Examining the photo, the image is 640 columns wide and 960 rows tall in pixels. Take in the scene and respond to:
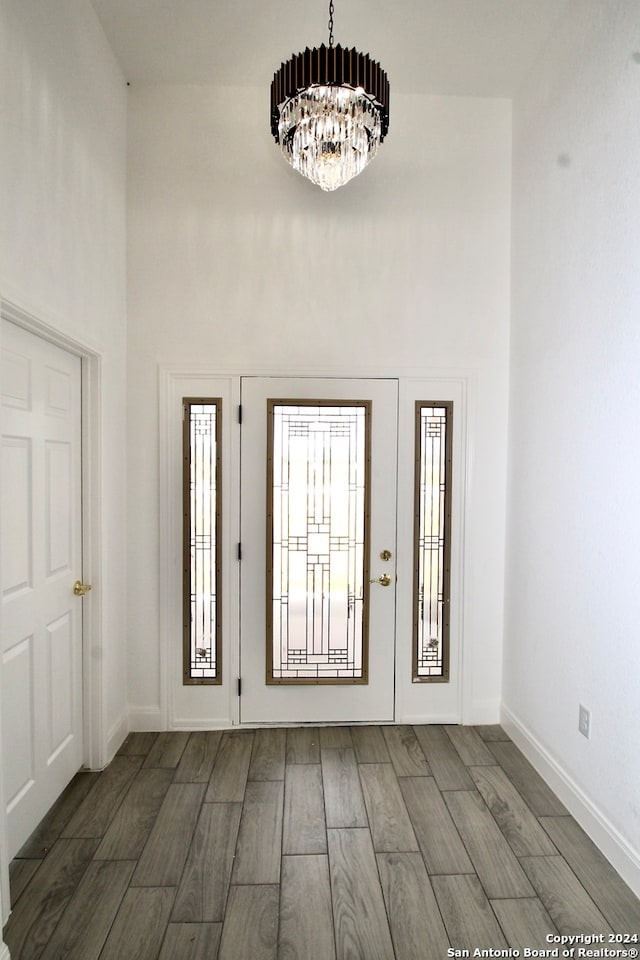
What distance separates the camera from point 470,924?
1.77 meters

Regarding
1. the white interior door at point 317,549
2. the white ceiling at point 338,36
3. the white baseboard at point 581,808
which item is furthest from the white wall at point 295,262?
the white baseboard at point 581,808

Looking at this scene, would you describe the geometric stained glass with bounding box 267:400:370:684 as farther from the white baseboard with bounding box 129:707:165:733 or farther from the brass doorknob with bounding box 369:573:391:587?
the white baseboard with bounding box 129:707:165:733

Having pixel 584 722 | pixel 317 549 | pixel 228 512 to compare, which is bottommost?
pixel 584 722

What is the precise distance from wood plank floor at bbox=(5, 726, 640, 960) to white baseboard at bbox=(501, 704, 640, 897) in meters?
0.04

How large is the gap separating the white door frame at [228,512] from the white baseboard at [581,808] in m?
0.37

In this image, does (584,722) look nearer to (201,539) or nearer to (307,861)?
(307,861)

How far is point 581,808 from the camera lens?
2.28 meters

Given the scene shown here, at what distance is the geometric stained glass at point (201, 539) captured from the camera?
120 inches

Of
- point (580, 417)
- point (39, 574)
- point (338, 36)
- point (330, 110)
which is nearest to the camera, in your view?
point (330, 110)

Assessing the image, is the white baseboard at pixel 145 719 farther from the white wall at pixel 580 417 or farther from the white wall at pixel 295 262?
the white wall at pixel 580 417

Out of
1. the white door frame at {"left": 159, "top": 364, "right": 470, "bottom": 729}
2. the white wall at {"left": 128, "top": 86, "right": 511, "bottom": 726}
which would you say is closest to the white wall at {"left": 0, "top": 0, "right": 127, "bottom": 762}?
the white wall at {"left": 128, "top": 86, "right": 511, "bottom": 726}

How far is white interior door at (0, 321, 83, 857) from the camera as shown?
6.49 ft

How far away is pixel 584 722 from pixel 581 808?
355mm

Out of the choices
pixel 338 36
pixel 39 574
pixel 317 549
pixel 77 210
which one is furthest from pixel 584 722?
pixel 338 36
